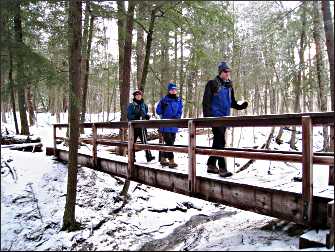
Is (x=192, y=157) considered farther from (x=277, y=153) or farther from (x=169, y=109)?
(x=169, y=109)

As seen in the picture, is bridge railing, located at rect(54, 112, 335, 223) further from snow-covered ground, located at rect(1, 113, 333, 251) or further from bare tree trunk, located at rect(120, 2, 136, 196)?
bare tree trunk, located at rect(120, 2, 136, 196)

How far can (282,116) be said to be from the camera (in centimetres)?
482

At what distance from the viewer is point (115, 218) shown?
28.4ft

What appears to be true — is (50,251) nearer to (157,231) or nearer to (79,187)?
(157,231)

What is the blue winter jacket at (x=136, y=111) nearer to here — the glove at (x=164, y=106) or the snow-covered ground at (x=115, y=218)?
the glove at (x=164, y=106)

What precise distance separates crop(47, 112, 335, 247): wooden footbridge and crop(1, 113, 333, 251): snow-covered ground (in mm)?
435

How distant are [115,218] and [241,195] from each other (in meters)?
4.10

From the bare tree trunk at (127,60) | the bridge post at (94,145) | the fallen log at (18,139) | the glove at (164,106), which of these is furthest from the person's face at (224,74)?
the fallen log at (18,139)

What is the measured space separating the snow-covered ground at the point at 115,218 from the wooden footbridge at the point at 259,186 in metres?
0.44

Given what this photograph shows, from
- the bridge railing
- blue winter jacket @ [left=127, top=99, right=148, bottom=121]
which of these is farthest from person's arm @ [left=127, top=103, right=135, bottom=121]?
the bridge railing

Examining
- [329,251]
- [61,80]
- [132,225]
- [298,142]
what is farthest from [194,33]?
[298,142]

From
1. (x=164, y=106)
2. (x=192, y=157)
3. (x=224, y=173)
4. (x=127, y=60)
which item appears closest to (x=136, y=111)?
(x=164, y=106)

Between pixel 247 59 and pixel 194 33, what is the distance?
2462cm

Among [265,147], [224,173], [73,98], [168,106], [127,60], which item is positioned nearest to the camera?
[224,173]
